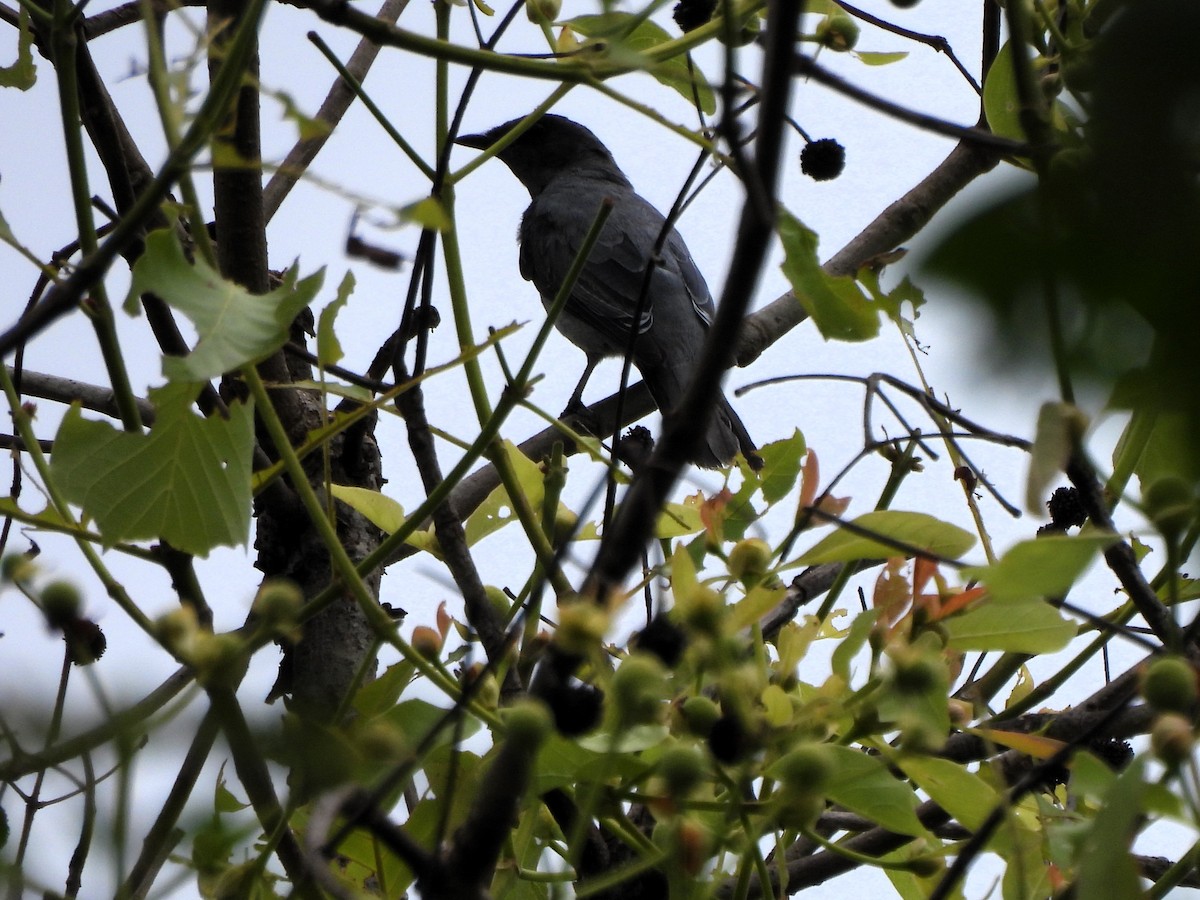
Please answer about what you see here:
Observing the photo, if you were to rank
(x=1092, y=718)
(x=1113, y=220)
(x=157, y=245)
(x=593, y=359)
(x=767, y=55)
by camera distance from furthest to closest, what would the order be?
(x=593, y=359), (x=1092, y=718), (x=157, y=245), (x=767, y=55), (x=1113, y=220)

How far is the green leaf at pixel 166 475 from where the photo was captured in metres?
1.28

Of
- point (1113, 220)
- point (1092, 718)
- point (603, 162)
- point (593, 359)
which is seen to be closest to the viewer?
point (1113, 220)

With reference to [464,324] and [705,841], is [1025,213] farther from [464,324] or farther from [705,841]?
[464,324]

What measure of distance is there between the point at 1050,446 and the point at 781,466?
30.3 inches

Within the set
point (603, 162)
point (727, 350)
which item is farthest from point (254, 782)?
point (603, 162)

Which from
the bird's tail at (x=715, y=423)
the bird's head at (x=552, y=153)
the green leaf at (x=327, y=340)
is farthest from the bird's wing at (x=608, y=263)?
the green leaf at (x=327, y=340)

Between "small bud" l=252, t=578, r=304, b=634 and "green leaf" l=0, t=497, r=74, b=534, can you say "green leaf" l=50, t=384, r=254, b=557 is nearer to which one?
"green leaf" l=0, t=497, r=74, b=534

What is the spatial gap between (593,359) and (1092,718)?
16.9ft

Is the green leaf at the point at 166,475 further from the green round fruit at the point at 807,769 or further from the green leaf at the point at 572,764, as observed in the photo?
the green round fruit at the point at 807,769

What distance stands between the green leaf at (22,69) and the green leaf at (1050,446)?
4.84 ft

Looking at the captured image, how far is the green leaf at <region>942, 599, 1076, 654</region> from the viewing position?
1.25 meters

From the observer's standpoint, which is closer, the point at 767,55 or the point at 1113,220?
the point at 1113,220

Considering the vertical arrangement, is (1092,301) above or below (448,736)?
below

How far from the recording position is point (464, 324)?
4.79ft
